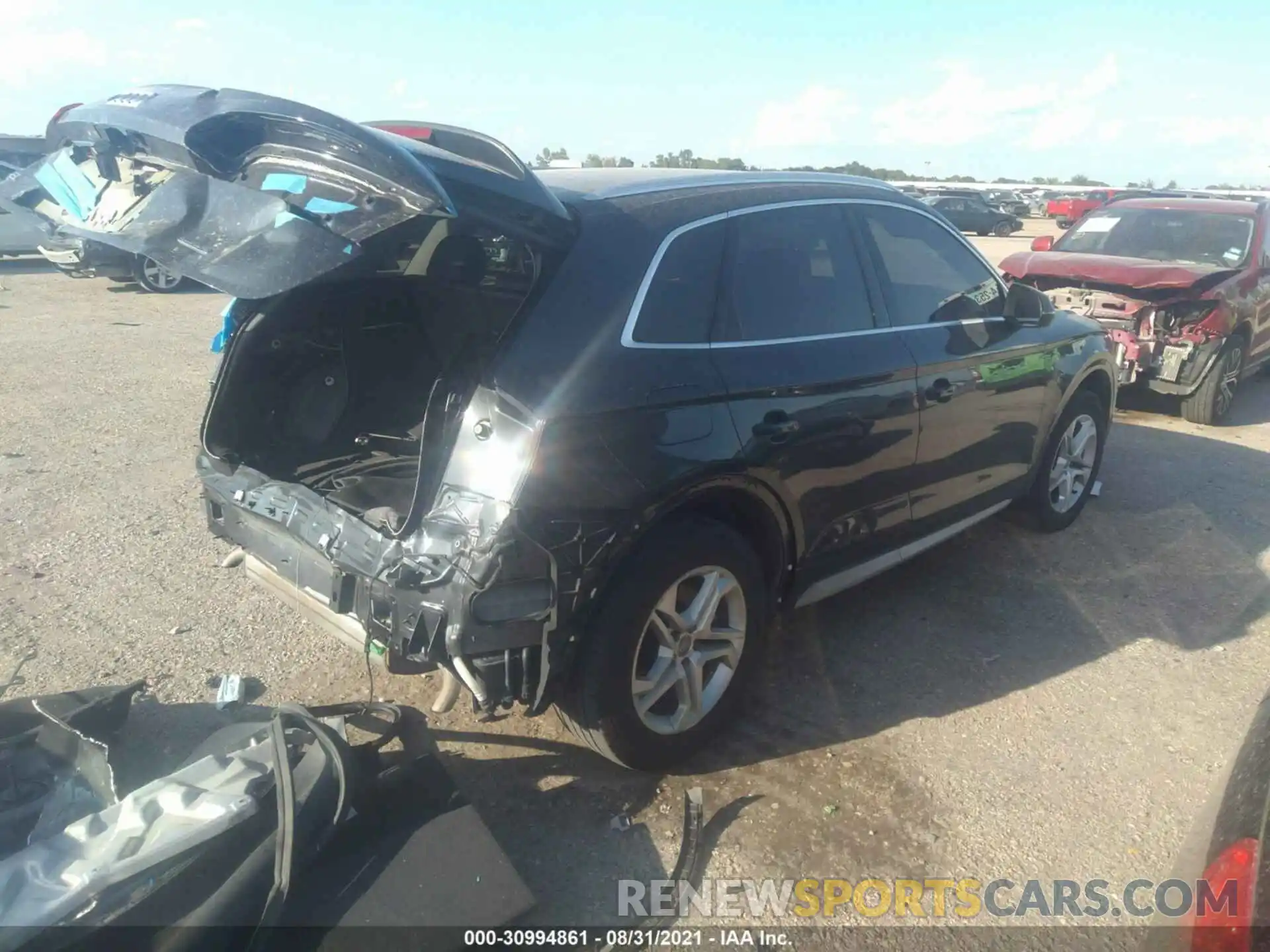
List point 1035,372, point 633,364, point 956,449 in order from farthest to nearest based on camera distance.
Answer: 1. point 1035,372
2. point 956,449
3. point 633,364

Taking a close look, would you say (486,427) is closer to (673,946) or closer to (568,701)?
(568,701)

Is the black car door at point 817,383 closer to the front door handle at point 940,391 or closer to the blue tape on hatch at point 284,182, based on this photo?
the front door handle at point 940,391

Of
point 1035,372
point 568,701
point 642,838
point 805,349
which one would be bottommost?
point 642,838

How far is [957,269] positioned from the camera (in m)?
4.20

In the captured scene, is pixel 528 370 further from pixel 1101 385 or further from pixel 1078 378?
pixel 1101 385

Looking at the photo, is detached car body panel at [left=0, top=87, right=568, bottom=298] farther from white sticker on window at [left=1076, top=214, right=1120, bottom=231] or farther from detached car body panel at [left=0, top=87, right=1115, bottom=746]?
white sticker on window at [left=1076, top=214, right=1120, bottom=231]

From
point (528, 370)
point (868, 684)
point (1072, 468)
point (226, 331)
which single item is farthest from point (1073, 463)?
point (226, 331)

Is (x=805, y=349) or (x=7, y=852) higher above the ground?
(x=805, y=349)

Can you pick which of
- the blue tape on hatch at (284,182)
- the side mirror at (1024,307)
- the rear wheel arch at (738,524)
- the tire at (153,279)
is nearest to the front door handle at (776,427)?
the rear wheel arch at (738,524)

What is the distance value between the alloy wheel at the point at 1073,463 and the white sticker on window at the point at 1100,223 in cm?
424

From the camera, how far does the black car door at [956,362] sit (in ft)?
12.4

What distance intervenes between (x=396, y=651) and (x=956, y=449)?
2.57 metres

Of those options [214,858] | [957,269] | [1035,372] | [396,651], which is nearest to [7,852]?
[214,858]

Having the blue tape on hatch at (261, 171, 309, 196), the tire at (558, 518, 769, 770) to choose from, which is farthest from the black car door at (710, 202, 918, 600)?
the blue tape on hatch at (261, 171, 309, 196)
